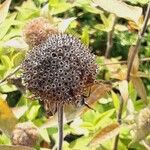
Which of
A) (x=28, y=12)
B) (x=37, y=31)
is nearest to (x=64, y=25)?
(x=37, y=31)

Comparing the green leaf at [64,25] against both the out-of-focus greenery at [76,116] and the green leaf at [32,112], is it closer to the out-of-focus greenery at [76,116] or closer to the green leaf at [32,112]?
the out-of-focus greenery at [76,116]

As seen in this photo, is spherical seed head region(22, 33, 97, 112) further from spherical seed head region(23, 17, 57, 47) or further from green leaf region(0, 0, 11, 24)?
green leaf region(0, 0, 11, 24)

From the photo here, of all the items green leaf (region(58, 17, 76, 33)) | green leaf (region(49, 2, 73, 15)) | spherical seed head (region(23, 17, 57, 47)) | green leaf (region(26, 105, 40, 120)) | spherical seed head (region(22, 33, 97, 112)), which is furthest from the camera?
green leaf (region(49, 2, 73, 15))

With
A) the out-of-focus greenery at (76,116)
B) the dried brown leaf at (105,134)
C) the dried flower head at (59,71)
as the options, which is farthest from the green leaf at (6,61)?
the dried flower head at (59,71)

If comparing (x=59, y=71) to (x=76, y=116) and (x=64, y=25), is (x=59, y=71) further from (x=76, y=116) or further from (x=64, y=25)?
(x=64, y=25)

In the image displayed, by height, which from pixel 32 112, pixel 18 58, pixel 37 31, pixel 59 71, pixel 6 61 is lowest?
pixel 32 112

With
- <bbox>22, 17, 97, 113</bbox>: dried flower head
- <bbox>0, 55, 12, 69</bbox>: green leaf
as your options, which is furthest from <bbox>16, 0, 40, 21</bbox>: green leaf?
<bbox>22, 17, 97, 113</bbox>: dried flower head

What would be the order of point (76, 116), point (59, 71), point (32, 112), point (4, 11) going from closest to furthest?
1. point (59, 71)
2. point (76, 116)
3. point (4, 11)
4. point (32, 112)
